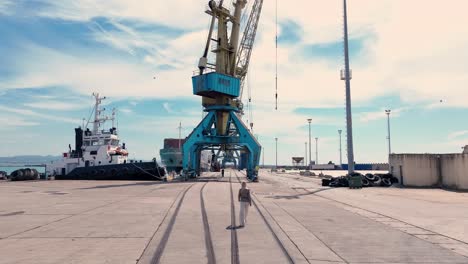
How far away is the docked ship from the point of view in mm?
45344

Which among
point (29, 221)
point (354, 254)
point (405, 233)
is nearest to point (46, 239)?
point (29, 221)

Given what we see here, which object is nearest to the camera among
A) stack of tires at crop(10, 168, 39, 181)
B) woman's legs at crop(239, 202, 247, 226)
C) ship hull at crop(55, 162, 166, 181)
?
woman's legs at crop(239, 202, 247, 226)

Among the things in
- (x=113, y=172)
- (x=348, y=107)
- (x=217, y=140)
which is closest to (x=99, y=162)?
(x=113, y=172)

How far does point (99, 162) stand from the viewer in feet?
162

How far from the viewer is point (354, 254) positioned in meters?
8.84

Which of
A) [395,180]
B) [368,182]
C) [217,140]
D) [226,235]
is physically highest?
[217,140]

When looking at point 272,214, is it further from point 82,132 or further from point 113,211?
point 82,132

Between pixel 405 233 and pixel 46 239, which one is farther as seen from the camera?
pixel 405 233

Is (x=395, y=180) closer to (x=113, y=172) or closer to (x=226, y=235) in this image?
(x=226, y=235)

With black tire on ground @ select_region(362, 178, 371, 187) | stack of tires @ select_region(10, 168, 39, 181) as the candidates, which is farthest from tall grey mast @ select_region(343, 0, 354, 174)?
stack of tires @ select_region(10, 168, 39, 181)

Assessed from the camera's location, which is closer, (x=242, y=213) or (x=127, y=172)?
(x=242, y=213)

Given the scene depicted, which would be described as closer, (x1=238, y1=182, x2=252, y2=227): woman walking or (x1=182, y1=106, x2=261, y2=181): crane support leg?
(x1=238, y1=182, x2=252, y2=227): woman walking

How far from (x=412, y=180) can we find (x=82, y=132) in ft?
141

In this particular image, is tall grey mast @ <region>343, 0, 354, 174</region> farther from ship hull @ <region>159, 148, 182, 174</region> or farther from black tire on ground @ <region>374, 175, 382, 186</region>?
ship hull @ <region>159, 148, 182, 174</region>
